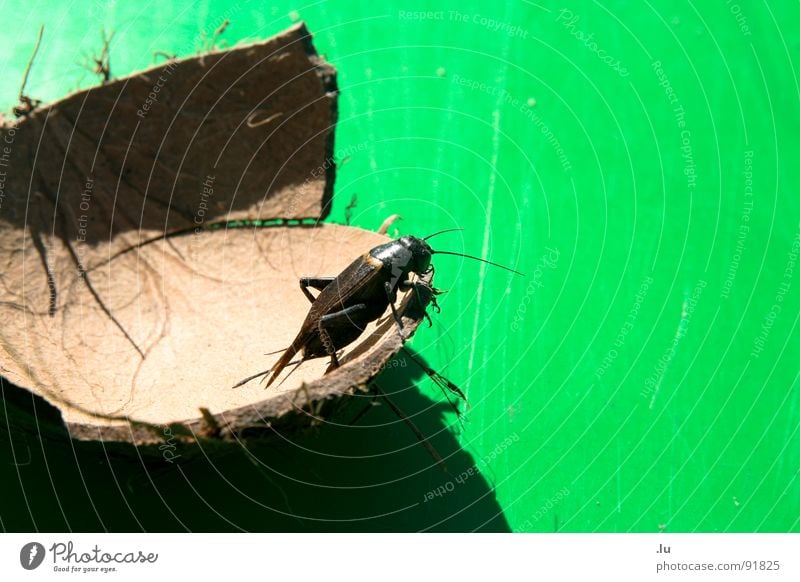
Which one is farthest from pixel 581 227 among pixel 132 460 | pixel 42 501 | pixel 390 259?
pixel 42 501

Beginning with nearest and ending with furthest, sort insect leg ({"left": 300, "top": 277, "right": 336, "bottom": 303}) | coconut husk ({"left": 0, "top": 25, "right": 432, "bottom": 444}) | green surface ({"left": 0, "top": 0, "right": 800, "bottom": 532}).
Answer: green surface ({"left": 0, "top": 0, "right": 800, "bottom": 532}) → insect leg ({"left": 300, "top": 277, "right": 336, "bottom": 303}) → coconut husk ({"left": 0, "top": 25, "right": 432, "bottom": 444})
